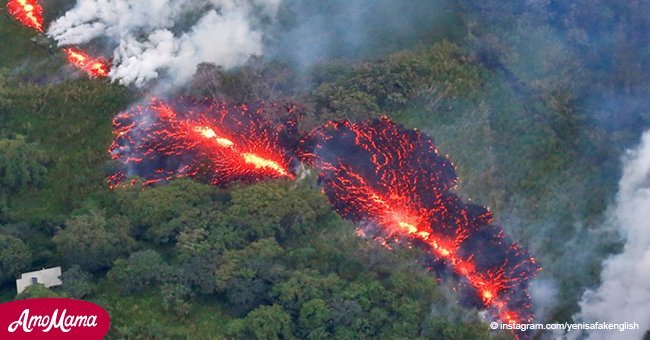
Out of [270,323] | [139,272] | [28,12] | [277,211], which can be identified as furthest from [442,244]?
[28,12]

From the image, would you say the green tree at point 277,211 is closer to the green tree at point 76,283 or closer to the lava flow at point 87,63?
the green tree at point 76,283

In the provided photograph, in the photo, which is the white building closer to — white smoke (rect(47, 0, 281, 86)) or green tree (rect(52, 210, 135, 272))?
green tree (rect(52, 210, 135, 272))

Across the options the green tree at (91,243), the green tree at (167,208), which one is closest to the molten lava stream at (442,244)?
the green tree at (167,208)

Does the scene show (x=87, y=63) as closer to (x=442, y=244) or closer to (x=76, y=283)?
(x=76, y=283)

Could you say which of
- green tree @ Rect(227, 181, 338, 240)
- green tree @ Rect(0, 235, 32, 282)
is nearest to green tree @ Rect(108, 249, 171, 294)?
green tree @ Rect(0, 235, 32, 282)

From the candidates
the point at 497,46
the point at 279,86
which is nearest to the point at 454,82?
the point at 497,46

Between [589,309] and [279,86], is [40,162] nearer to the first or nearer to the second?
[279,86]
